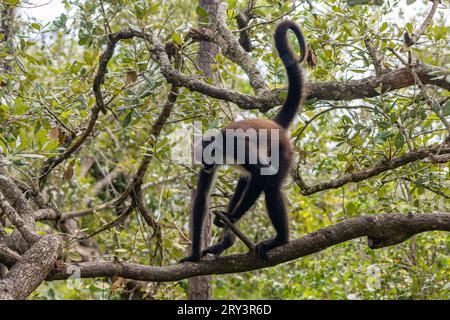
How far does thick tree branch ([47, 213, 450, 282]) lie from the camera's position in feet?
12.9

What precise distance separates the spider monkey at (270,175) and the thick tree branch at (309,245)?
342 mm

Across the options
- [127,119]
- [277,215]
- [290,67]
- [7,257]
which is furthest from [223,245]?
[7,257]

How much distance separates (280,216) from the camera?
4.65 meters

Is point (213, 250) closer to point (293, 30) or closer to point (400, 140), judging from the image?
point (400, 140)

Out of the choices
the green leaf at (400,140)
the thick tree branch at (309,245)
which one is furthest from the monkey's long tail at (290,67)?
the thick tree branch at (309,245)

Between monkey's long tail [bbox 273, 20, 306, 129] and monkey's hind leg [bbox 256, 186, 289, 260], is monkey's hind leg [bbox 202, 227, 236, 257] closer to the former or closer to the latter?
monkey's hind leg [bbox 256, 186, 289, 260]

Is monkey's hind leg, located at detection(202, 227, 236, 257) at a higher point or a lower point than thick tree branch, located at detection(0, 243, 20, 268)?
higher

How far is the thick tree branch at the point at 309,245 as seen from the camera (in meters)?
3.94

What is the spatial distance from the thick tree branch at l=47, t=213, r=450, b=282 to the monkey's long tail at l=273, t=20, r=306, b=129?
1205mm

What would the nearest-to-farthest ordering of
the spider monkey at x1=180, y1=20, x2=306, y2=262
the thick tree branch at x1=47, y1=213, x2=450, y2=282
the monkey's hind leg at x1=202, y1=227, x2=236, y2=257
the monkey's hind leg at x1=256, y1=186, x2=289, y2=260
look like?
the thick tree branch at x1=47, y1=213, x2=450, y2=282 → the monkey's hind leg at x1=256, y1=186, x2=289, y2=260 → the spider monkey at x1=180, y1=20, x2=306, y2=262 → the monkey's hind leg at x1=202, y1=227, x2=236, y2=257

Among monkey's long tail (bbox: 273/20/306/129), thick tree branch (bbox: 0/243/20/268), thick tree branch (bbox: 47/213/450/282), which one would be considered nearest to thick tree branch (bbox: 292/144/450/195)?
thick tree branch (bbox: 47/213/450/282)
